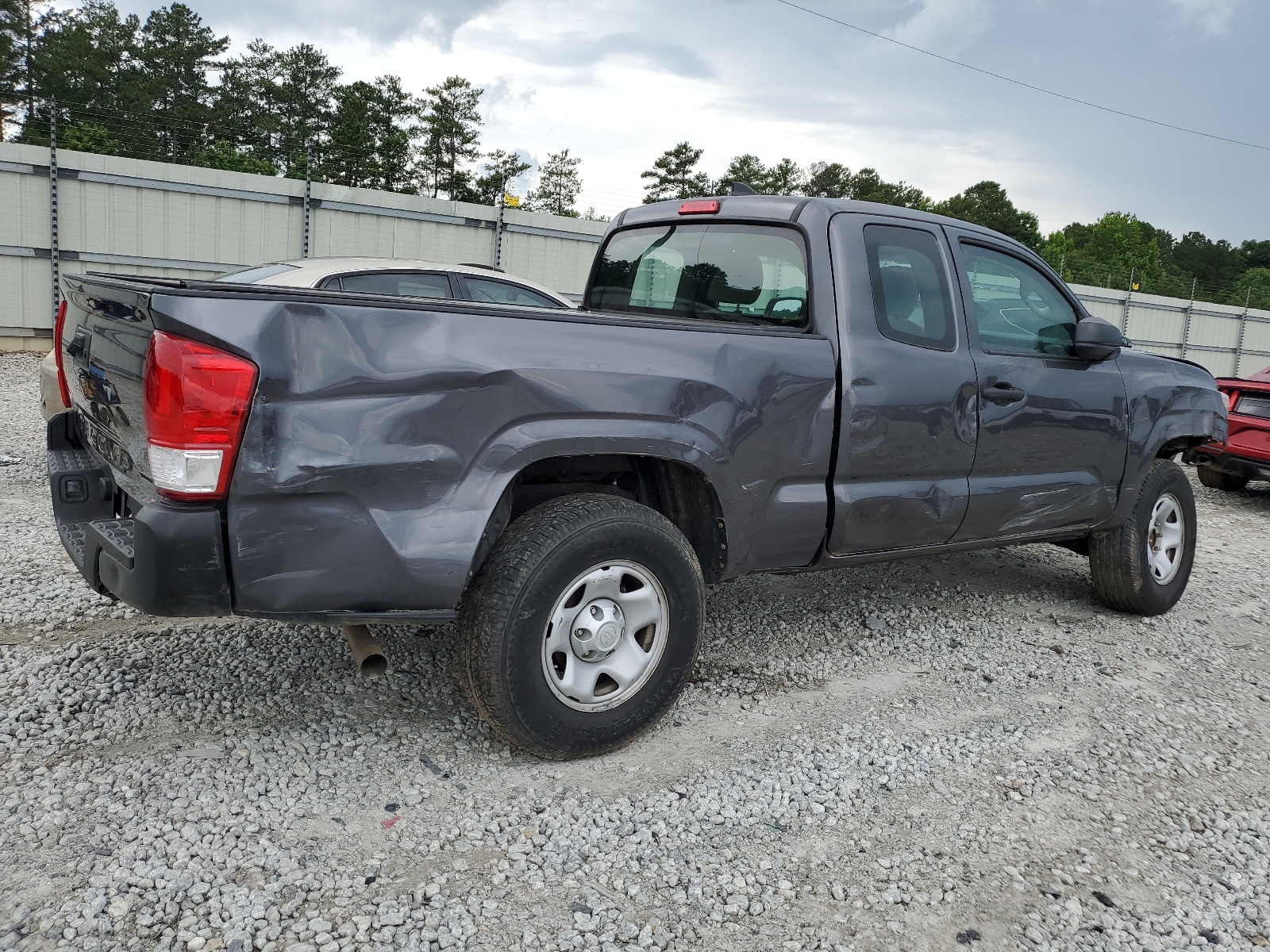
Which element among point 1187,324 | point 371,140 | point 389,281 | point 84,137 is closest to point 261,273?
point 389,281

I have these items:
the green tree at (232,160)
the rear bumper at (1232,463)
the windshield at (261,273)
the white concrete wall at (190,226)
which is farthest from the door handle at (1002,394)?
the green tree at (232,160)

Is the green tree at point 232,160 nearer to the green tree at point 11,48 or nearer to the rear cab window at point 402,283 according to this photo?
the green tree at point 11,48

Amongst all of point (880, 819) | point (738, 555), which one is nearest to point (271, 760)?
point (738, 555)

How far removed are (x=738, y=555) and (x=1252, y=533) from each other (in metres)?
6.26

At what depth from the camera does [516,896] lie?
2.44m

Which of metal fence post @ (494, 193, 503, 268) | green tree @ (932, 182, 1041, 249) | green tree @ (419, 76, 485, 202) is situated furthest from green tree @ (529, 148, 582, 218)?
green tree @ (932, 182, 1041, 249)

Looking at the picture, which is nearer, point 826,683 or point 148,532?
point 148,532

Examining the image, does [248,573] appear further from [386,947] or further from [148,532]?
[386,947]

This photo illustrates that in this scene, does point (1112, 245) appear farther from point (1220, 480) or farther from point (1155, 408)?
point (1155, 408)

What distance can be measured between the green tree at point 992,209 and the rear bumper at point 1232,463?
74469 mm

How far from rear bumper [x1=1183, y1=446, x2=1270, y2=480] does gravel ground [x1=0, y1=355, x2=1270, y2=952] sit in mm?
4509

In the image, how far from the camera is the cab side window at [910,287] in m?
3.77

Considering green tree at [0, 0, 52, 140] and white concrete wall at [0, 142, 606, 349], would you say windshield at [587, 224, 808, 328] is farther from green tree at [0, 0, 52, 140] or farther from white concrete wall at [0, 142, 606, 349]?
green tree at [0, 0, 52, 140]

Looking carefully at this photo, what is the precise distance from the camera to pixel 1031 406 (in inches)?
164
